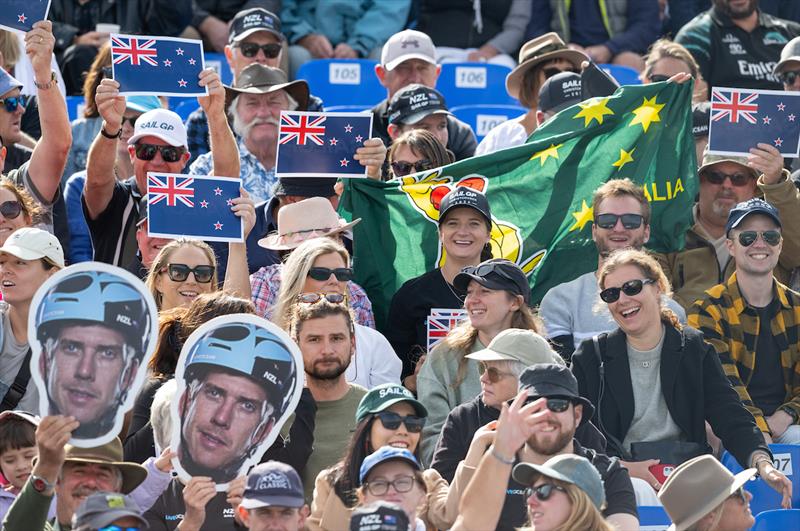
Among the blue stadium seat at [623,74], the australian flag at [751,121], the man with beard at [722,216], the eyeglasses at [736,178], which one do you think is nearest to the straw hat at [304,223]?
the man with beard at [722,216]

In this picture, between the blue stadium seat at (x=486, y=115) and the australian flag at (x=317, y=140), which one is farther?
the blue stadium seat at (x=486, y=115)

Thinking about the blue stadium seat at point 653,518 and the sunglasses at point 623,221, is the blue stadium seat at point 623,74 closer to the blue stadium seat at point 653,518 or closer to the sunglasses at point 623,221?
the sunglasses at point 623,221

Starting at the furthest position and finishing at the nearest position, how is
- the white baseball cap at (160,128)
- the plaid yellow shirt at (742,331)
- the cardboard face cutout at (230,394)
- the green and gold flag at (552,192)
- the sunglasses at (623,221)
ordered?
the green and gold flag at (552,192)
the white baseball cap at (160,128)
the sunglasses at (623,221)
the plaid yellow shirt at (742,331)
the cardboard face cutout at (230,394)

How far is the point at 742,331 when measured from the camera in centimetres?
859

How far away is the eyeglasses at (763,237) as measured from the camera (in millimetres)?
8594

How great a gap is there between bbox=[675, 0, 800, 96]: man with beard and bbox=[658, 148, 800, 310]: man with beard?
2422mm

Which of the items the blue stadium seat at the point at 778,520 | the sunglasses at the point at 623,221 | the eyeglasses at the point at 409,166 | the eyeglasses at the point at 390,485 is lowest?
the blue stadium seat at the point at 778,520

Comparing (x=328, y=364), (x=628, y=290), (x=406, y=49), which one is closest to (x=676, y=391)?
(x=628, y=290)

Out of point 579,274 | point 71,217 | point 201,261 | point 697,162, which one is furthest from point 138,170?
point 697,162

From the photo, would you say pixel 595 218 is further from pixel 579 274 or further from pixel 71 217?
pixel 71 217

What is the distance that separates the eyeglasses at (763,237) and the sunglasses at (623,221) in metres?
0.53

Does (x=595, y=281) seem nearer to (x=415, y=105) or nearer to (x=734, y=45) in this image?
(x=415, y=105)

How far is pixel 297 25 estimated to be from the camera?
12930mm

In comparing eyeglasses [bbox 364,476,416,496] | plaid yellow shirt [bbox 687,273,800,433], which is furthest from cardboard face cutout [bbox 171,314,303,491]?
plaid yellow shirt [bbox 687,273,800,433]
